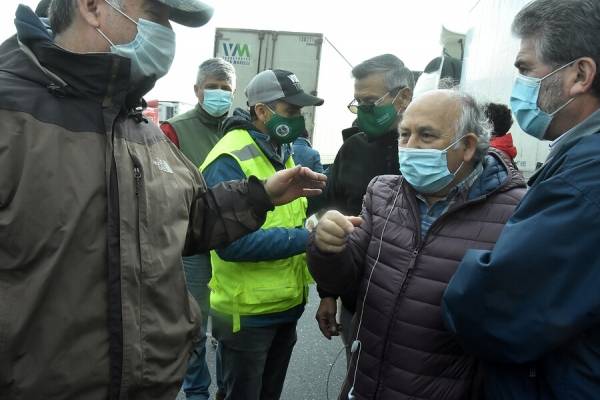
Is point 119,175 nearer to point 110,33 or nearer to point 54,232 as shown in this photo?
point 54,232

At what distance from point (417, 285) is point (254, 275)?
0.94 metres

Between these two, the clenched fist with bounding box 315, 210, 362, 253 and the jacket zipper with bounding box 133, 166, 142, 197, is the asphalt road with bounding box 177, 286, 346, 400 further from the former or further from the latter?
the jacket zipper with bounding box 133, 166, 142, 197

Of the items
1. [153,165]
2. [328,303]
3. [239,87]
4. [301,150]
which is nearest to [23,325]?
[153,165]

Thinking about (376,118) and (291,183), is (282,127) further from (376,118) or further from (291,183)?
(291,183)

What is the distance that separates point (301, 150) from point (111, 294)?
2.57 m

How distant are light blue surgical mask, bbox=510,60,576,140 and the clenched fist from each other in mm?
640

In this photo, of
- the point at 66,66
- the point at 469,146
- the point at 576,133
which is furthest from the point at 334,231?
the point at 66,66

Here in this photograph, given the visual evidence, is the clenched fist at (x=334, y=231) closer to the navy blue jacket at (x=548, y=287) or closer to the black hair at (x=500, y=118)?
the navy blue jacket at (x=548, y=287)

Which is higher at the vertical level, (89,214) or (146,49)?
(146,49)

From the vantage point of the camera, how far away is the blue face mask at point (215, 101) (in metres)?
3.84

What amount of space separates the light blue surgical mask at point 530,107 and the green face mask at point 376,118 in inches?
45.8

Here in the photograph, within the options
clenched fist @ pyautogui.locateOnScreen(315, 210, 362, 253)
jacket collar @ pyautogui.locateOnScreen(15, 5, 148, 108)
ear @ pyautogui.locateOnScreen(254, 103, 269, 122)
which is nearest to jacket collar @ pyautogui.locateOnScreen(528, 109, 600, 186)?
clenched fist @ pyautogui.locateOnScreen(315, 210, 362, 253)

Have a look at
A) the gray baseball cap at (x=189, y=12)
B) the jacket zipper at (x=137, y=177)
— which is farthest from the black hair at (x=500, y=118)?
the jacket zipper at (x=137, y=177)

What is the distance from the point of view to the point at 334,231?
166 cm
